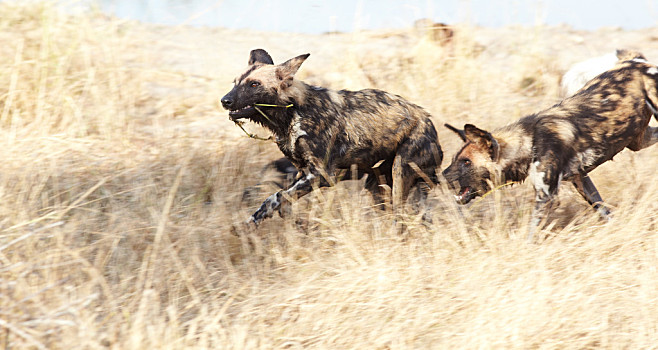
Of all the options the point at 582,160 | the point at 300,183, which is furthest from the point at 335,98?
the point at 582,160

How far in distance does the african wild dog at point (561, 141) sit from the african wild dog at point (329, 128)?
0.28 m

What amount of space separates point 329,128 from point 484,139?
0.97m

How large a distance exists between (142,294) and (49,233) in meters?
0.82

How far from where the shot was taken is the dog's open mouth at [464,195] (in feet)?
14.2

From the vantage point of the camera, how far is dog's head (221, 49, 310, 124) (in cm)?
405

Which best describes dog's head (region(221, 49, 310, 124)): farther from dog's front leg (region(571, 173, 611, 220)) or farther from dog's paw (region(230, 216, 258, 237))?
dog's front leg (region(571, 173, 611, 220))

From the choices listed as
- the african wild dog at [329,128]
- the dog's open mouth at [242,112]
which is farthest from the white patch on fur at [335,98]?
the dog's open mouth at [242,112]

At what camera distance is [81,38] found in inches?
243

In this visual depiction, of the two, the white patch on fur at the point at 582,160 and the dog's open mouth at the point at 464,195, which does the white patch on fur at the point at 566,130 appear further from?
the dog's open mouth at the point at 464,195

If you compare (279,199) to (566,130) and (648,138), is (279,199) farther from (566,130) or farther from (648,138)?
(648,138)

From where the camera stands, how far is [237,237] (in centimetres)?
418

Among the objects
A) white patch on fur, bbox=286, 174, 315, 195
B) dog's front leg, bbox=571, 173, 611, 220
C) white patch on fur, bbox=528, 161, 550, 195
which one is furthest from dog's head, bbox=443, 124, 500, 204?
white patch on fur, bbox=286, 174, 315, 195

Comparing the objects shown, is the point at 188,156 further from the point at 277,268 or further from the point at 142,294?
the point at 142,294

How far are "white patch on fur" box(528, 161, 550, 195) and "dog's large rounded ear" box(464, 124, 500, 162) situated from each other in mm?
229
